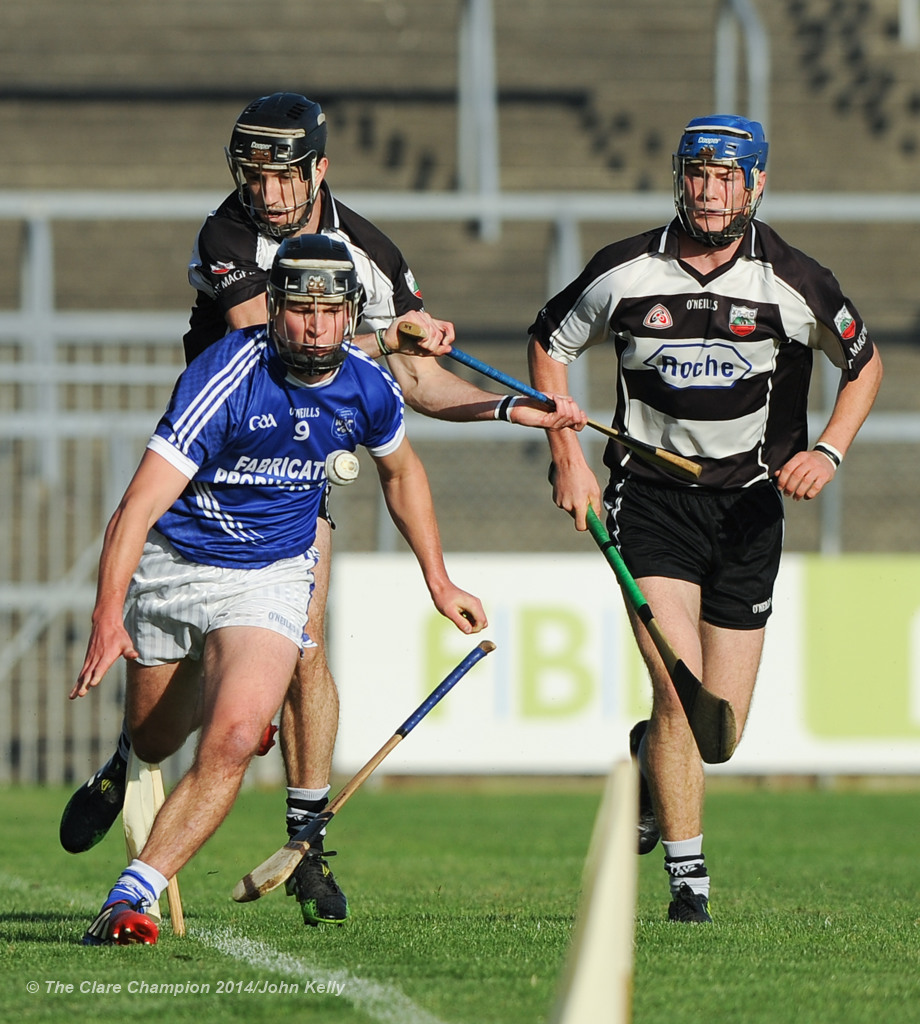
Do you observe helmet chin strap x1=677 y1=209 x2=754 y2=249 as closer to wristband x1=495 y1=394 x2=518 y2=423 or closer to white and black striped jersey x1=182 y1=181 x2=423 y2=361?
wristband x1=495 y1=394 x2=518 y2=423

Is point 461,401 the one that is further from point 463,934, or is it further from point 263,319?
point 463,934

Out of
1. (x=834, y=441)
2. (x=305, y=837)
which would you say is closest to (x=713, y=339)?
(x=834, y=441)

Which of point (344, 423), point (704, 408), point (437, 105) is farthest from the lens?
point (437, 105)

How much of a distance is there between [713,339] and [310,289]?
1.52 m

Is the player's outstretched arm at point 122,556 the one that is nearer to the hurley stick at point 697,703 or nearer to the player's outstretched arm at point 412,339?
the player's outstretched arm at point 412,339

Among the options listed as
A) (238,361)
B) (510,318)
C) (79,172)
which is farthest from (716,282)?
(79,172)

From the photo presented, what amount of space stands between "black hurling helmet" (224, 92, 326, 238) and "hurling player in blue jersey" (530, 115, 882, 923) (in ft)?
3.21

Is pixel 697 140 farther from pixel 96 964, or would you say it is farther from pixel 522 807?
pixel 522 807

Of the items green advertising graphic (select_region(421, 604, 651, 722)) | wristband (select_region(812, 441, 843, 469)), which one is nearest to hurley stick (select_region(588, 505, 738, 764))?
wristband (select_region(812, 441, 843, 469))

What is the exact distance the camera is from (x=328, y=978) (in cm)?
432

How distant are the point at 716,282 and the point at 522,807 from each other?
5779 millimetres

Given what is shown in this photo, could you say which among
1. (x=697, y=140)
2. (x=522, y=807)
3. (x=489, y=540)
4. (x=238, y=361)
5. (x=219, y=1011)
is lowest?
(x=522, y=807)

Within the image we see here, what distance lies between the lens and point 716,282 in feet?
19.0

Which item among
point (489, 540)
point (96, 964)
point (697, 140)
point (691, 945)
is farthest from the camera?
point (489, 540)
